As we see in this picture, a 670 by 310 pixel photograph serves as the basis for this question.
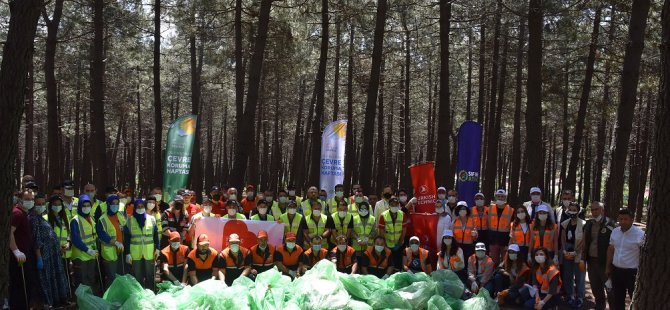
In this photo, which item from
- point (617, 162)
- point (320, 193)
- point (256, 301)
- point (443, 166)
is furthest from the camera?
point (443, 166)

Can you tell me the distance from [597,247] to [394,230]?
380cm

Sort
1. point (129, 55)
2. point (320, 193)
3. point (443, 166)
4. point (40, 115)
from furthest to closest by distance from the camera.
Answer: point (40, 115) < point (129, 55) < point (443, 166) < point (320, 193)

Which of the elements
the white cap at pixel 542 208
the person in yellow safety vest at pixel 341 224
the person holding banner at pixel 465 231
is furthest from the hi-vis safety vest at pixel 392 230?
the white cap at pixel 542 208

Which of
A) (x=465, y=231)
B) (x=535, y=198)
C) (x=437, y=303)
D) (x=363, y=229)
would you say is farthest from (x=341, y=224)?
(x=535, y=198)

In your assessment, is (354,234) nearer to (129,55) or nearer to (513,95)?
(513,95)

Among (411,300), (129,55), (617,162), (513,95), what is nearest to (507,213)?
(617,162)

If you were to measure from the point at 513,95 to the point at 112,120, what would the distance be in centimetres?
2511

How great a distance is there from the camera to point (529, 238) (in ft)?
36.8

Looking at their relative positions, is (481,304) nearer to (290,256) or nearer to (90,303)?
(290,256)

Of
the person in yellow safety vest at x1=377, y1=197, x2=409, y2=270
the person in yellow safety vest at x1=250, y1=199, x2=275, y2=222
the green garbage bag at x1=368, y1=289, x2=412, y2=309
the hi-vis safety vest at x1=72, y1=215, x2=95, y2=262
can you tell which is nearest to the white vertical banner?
the person in yellow safety vest at x1=250, y1=199, x2=275, y2=222

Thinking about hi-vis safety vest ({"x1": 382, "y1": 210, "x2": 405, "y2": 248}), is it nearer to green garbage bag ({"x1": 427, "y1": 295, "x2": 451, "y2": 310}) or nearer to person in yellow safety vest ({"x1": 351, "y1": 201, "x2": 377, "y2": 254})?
person in yellow safety vest ({"x1": 351, "y1": 201, "x2": 377, "y2": 254})

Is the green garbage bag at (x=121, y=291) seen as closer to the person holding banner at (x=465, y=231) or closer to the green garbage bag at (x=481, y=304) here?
the green garbage bag at (x=481, y=304)

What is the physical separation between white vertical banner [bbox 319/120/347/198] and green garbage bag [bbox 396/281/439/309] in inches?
316

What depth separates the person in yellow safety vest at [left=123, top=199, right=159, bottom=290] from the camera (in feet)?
34.1
